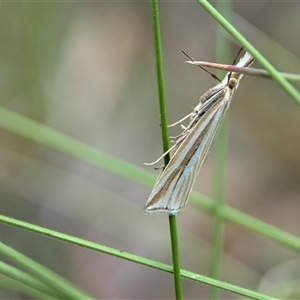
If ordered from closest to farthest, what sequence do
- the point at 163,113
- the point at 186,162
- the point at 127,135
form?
the point at 163,113 < the point at 186,162 < the point at 127,135

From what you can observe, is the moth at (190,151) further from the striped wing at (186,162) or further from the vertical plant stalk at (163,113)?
the vertical plant stalk at (163,113)

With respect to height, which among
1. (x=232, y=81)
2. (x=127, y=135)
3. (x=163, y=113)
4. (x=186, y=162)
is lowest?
(x=163, y=113)

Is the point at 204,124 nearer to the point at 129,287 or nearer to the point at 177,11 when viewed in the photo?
the point at 129,287

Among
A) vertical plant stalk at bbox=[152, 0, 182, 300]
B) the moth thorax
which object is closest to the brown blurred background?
the moth thorax

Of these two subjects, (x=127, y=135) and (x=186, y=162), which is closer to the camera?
(x=186, y=162)

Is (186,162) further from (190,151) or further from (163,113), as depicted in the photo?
(163,113)

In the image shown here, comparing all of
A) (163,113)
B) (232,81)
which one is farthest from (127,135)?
(163,113)

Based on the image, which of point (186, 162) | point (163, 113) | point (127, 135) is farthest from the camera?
point (127, 135)
